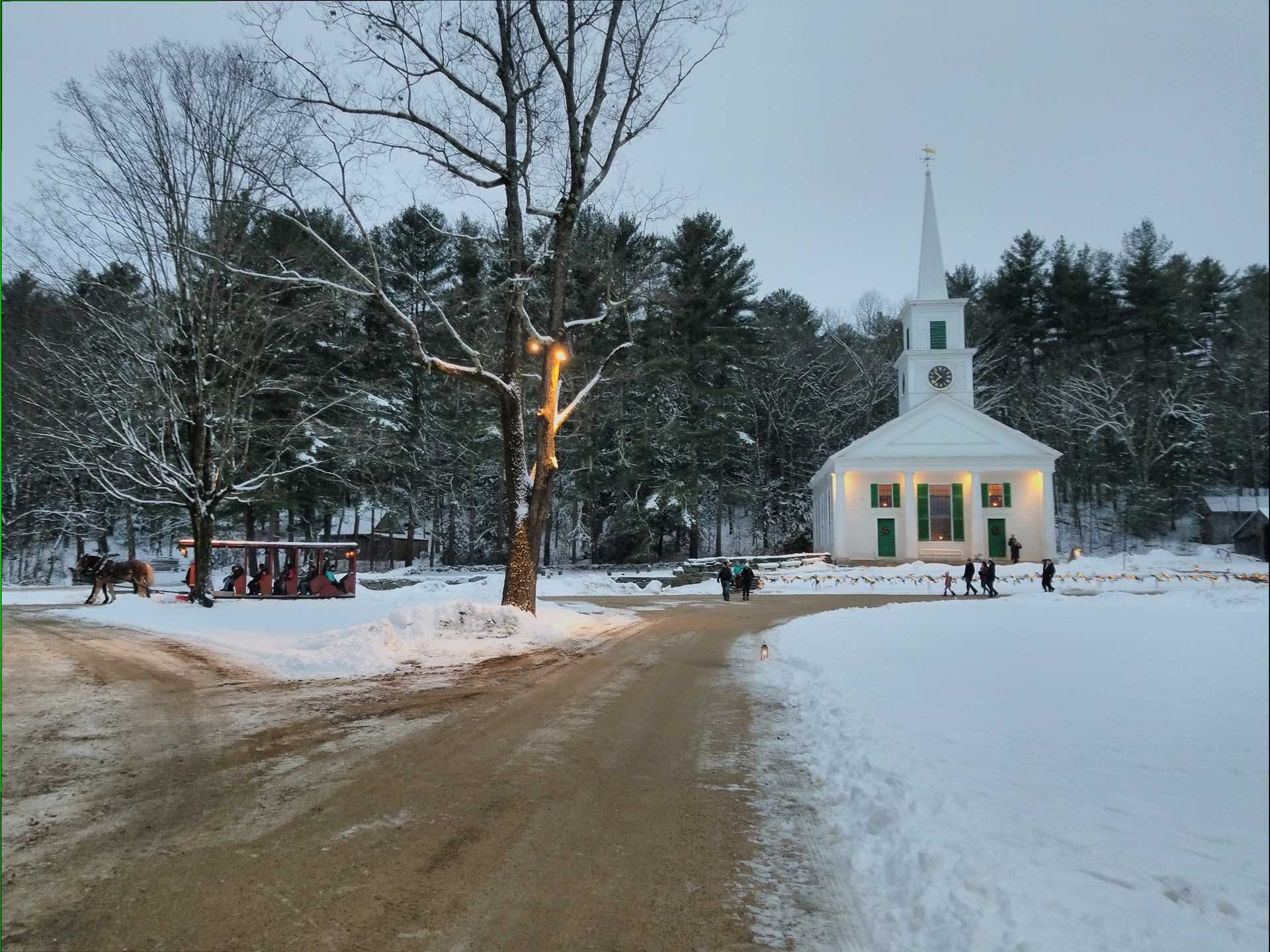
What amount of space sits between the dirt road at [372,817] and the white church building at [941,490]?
29.1m

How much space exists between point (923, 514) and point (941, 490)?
1585mm

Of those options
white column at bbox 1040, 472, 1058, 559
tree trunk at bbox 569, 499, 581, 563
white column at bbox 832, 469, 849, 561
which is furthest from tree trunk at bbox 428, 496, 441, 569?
white column at bbox 1040, 472, 1058, 559

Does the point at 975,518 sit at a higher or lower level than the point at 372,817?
higher

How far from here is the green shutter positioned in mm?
37406

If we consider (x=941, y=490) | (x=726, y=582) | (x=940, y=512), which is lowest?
(x=726, y=582)

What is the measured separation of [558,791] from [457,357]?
32642 millimetres

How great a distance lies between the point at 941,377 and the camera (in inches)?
1561

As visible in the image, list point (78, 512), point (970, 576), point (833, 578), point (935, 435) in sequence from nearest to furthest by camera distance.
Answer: point (970, 576) → point (78, 512) → point (833, 578) → point (935, 435)

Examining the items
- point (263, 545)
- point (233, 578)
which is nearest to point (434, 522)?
point (233, 578)

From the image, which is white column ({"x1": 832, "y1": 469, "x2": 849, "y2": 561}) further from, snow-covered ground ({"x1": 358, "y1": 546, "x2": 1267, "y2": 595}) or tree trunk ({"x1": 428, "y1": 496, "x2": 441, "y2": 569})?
tree trunk ({"x1": 428, "y1": 496, "x2": 441, "y2": 569})

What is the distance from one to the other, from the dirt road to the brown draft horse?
13072mm

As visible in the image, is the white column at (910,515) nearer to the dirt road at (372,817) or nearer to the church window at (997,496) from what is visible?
the church window at (997,496)

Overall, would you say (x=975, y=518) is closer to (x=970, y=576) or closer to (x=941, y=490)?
(x=941, y=490)

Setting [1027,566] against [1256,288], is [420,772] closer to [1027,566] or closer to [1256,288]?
[1256,288]
